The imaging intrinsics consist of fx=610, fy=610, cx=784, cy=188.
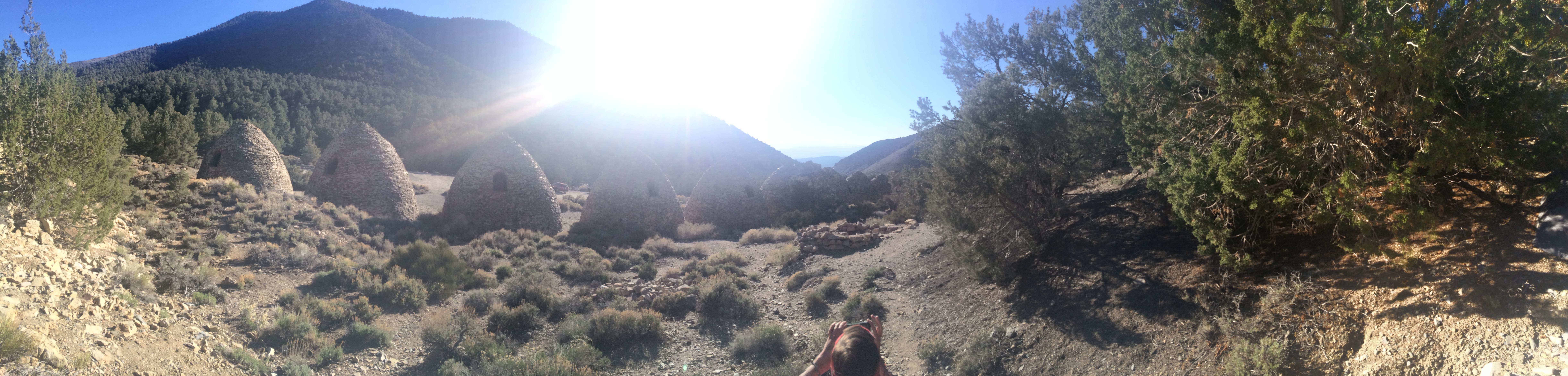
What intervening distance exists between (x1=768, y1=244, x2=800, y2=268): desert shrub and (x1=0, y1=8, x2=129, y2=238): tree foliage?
38.6 ft

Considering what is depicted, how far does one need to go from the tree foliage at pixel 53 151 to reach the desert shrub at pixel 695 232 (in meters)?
13.2

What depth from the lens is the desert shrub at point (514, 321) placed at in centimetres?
988

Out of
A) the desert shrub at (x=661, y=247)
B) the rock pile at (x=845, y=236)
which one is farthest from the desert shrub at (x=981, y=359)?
the desert shrub at (x=661, y=247)

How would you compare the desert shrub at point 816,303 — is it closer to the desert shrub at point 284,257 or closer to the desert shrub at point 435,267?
the desert shrub at point 435,267

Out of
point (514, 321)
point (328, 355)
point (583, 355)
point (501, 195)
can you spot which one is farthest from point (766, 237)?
point (328, 355)

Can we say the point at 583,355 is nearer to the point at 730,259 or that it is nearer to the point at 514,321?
the point at 514,321

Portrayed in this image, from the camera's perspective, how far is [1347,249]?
5.53 m

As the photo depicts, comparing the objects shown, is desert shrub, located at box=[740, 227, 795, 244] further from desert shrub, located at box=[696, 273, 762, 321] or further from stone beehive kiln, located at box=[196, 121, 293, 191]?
stone beehive kiln, located at box=[196, 121, 293, 191]

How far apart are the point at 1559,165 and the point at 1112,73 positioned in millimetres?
4965

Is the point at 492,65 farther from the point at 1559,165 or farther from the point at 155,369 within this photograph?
the point at 1559,165

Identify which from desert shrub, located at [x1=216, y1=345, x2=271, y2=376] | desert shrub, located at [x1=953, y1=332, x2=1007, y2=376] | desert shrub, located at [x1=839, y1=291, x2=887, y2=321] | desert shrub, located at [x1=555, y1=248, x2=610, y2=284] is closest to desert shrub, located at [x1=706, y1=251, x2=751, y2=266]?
desert shrub, located at [x1=555, y1=248, x2=610, y2=284]

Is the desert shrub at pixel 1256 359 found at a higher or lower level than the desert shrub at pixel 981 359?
higher

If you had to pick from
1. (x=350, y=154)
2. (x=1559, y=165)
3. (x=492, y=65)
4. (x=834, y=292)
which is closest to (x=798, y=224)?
(x=834, y=292)

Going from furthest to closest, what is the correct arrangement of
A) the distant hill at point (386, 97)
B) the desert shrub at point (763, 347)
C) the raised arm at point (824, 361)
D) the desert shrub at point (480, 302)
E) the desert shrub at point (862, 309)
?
the distant hill at point (386, 97)
the desert shrub at point (480, 302)
the desert shrub at point (862, 309)
the desert shrub at point (763, 347)
the raised arm at point (824, 361)
